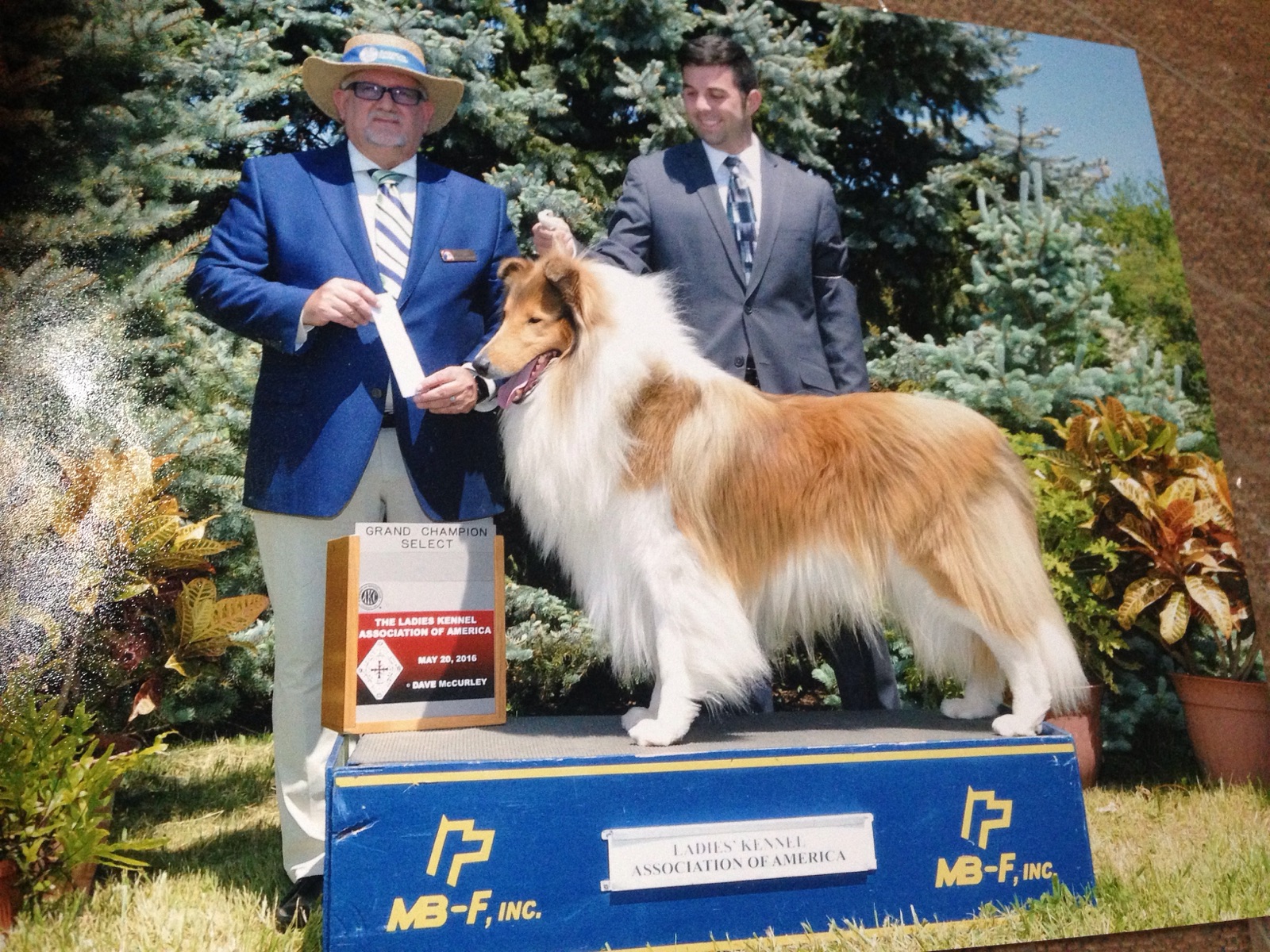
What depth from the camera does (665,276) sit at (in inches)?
102

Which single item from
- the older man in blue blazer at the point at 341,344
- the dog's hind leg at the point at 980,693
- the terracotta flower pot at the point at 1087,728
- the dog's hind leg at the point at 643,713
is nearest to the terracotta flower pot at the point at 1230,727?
the terracotta flower pot at the point at 1087,728

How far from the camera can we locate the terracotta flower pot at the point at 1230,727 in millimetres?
2820

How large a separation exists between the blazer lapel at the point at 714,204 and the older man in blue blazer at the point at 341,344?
2.20ft

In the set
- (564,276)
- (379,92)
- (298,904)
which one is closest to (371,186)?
(379,92)

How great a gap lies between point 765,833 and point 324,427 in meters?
1.41

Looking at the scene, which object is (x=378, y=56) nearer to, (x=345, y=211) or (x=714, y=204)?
(x=345, y=211)

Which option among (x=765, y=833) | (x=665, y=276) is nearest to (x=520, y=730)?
(x=765, y=833)

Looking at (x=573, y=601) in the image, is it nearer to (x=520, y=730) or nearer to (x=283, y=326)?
(x=520, y=730)

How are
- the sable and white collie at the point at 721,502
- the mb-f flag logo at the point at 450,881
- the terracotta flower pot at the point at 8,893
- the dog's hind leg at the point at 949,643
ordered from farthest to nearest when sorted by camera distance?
the dog's hind leg at the point at 949,643 → the sable and white collie at the point at 721,502 → the terracotta flower pot at the point at 8,893 → the mb-f flag logo at the point at 450,881

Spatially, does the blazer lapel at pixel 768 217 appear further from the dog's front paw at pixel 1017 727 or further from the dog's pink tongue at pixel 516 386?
the dog's front paw at pixel 1017 727

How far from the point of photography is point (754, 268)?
2.67m

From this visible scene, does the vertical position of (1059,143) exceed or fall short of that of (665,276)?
it exceeds it

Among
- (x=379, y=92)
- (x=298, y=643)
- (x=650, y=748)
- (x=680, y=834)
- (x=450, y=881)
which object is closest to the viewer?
(x=450, y=881)

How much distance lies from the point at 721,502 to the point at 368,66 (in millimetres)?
1436
